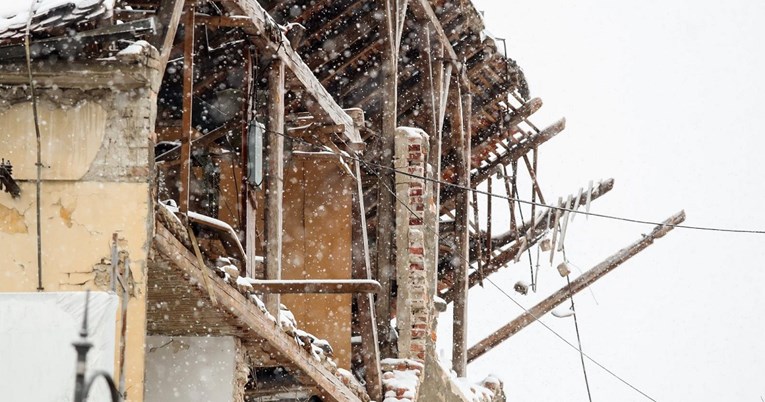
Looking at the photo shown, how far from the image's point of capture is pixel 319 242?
1188 cm

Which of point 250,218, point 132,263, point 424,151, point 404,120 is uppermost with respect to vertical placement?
point 404,120

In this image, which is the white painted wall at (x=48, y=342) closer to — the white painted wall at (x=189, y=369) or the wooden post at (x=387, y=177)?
the white painted wall at (x=189, y=369)

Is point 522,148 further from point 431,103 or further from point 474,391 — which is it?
point 474,391

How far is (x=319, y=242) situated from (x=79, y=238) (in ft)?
19.9

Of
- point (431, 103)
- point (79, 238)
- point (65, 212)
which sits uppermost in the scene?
point (431, 103)

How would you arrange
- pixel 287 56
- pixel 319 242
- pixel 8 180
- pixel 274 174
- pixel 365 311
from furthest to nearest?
pixel 319 242 < pixel 365 311 < pixel 287 56 < pixel 274 174 < pixel 8 180

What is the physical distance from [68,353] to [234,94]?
5.45m

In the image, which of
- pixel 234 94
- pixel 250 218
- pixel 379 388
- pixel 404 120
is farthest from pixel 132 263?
pixel 404 120

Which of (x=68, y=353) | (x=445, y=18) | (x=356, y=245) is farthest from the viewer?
(x=445, y=18)

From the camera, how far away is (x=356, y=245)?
452 inches

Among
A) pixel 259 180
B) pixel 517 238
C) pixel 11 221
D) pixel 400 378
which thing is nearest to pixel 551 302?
pixel 517 238

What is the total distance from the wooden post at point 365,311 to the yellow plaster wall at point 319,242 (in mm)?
260

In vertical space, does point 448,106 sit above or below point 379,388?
above

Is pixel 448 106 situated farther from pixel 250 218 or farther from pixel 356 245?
pixel 250 218
